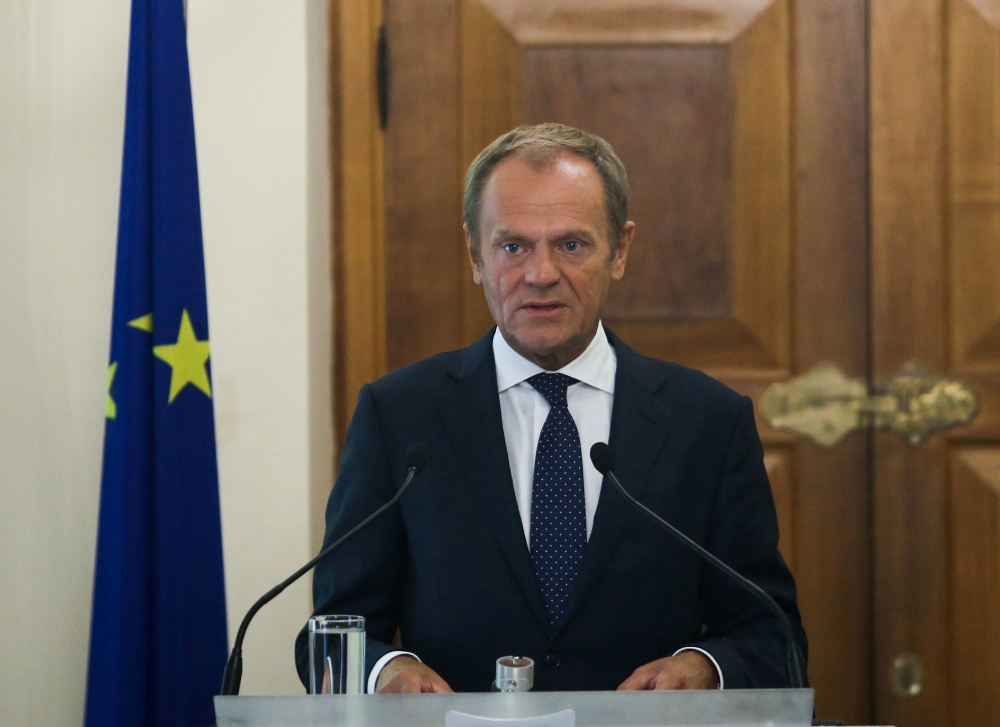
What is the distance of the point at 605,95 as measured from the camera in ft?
7.39

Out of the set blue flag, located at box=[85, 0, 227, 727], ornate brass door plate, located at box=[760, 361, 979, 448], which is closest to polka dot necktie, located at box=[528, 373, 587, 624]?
blue flag, located at box=[85, 0, 227, 727]

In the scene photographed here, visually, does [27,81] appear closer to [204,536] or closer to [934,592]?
[204,536]

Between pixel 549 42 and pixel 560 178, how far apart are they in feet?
2.85

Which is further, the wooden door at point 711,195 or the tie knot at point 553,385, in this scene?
the wooden door at point 711,195

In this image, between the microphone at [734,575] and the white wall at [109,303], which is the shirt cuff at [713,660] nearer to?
the microphone at [734,575]

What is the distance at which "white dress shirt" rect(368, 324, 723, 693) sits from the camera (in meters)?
1.53

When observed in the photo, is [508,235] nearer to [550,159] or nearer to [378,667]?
[550,159]

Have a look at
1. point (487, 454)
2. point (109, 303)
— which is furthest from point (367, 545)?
point (109, 303)

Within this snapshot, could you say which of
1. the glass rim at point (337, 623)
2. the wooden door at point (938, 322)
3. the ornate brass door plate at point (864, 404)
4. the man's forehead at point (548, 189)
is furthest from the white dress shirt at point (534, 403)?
the wooden door at point (938, 322)

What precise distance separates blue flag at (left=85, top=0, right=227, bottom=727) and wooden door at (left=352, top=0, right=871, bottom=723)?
0.42m

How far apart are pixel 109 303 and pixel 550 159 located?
1.04m

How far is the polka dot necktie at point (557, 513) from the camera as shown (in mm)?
1439

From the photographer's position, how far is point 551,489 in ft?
4.82

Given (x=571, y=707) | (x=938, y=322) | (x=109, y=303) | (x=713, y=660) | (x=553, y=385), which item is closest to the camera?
(x=571, y=707)
